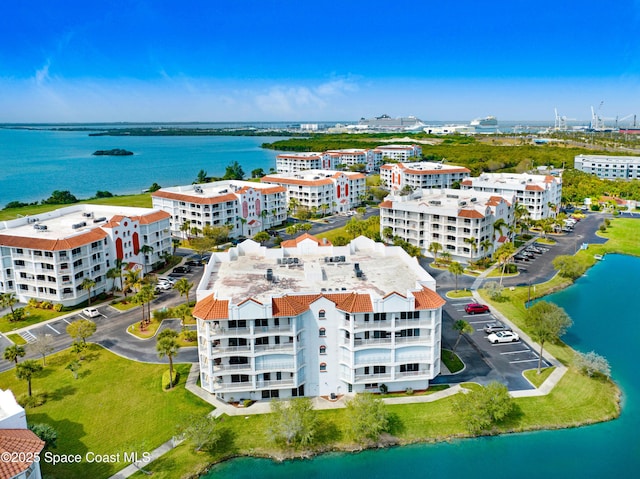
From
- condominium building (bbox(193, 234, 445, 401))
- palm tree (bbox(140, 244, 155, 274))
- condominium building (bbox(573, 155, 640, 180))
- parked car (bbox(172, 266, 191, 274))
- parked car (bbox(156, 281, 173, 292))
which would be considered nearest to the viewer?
condominium building (bbox(193, 234, 445, 401))

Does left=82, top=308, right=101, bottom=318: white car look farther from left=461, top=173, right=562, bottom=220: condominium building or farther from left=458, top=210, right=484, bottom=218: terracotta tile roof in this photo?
left=461, top=173, right=562, bottom=220: condominium building

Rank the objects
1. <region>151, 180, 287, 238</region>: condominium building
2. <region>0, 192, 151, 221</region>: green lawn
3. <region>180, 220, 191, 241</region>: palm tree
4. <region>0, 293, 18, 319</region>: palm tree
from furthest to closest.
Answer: <region>0, 192, 151, 221</region>: green lawn < <region>151, 180, 287, 238</region>: condominium building < <region>180, 220, 191, 241</region>: palm tree < <region>0, 293, 18, 319</region>: palm tree

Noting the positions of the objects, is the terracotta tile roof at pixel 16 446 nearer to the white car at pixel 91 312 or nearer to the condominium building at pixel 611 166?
the white car at pixel 91 312

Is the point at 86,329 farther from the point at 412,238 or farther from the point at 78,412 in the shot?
the point at 412,238

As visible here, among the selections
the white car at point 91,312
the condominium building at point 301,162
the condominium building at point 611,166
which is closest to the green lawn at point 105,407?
the white car at point 91,312

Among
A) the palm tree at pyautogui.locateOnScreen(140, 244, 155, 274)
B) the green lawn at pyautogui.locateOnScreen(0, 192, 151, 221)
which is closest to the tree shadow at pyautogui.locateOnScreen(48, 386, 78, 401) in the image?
the palm tree at pyautogui.locateOnScreen(140, 244, 155, 274)

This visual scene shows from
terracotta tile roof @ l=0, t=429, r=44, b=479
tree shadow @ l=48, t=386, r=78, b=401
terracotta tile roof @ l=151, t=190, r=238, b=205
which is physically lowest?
tree shadow @ l=48, t=386, r=78, b=401
